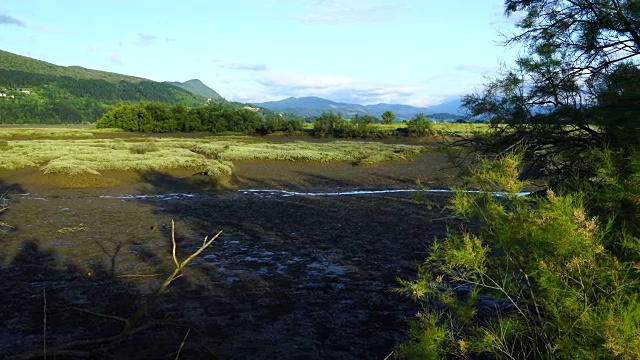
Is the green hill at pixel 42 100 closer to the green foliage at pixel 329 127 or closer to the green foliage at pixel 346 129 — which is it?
the green foliage at pixel 329 127

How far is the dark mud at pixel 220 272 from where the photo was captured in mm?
7016

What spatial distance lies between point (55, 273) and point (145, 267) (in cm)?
179

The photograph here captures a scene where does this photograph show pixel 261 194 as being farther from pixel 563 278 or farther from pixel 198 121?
pixel 198 121

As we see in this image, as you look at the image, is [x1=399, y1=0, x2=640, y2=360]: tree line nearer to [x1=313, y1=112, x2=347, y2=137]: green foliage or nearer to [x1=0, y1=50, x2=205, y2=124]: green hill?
[x1=313, y1=112, x2=347, y2=137]: green foliage

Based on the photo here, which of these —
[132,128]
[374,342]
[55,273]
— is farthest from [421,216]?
[132,128]

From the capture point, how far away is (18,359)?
577 centimetres

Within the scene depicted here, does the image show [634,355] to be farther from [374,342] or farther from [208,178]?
[208,178]

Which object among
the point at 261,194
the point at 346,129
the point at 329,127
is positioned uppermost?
the point at 329,127

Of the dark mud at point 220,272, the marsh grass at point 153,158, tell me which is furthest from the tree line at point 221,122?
the dark mud at point 220,272

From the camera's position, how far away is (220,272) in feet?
33.6

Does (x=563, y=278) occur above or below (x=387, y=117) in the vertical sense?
below

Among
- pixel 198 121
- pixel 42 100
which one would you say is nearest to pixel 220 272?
pixel 198 121

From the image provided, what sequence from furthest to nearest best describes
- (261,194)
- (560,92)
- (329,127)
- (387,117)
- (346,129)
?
(387,117), (329,127), (346,129), (261,194), (560,92)

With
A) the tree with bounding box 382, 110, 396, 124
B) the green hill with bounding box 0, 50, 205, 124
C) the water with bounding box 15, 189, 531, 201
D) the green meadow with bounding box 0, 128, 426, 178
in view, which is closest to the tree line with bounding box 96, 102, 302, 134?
the tree with bounding box 382, 110, 396, 124
